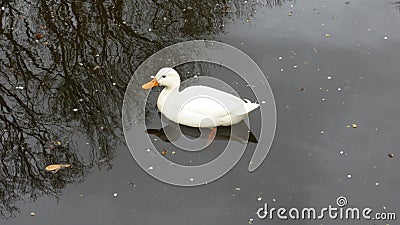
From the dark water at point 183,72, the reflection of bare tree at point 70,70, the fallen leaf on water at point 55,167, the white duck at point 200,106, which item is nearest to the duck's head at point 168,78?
the white duck at point 200,106

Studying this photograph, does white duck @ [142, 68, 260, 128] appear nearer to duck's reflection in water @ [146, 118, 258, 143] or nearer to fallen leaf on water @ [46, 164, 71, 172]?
duck's reflection in water @ [146, 118, 258, 143]

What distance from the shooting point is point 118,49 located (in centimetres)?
629

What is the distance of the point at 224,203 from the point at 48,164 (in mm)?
1591

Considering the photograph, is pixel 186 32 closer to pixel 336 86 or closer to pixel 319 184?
pixel 336 86

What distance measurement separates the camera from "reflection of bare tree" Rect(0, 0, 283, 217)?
482 cm

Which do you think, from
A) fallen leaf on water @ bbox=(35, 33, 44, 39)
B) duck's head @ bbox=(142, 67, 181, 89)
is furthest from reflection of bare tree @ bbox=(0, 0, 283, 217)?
duck's head @ bbox=(142, 67, 181, 89)

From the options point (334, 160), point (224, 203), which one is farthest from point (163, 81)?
point (334, 160)

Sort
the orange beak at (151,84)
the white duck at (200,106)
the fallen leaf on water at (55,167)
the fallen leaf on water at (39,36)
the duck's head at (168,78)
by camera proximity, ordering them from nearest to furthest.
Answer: the fallen leaf on water at (55,167) < the white duck at (200,106) < the duck's head at (168,78) < the orange beak at (151,84) < the fallen leaf on water at (39,36)

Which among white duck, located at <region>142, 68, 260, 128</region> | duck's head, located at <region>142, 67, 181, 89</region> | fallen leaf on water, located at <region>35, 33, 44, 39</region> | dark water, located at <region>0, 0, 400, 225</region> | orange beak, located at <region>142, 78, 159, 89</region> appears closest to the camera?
dark water, located at <region>0, 0, 400, 225</region>

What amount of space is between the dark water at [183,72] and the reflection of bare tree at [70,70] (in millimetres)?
14

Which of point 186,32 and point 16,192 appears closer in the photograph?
point 16,192

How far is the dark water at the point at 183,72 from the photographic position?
4.44 meters

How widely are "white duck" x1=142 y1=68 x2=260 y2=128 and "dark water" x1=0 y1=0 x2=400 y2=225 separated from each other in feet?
0.99

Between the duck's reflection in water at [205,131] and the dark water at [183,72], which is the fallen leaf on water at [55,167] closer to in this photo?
the dark water at [183,72]
